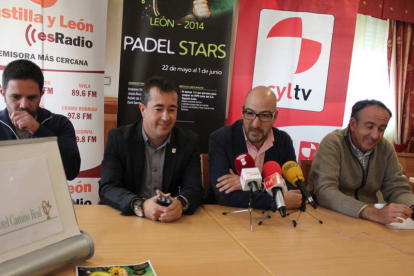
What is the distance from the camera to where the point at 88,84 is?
2.96 m

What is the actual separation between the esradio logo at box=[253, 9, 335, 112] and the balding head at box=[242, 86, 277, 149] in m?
1.61

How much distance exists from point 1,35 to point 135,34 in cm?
113

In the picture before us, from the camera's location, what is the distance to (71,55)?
2.89 meters

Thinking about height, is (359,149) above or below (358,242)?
above

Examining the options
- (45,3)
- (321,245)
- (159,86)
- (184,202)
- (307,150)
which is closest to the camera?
(321,245)

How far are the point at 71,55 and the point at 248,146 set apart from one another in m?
1.86

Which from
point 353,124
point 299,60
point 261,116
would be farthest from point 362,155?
point 299,60

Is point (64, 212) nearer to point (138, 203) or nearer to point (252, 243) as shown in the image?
point (138, 203)

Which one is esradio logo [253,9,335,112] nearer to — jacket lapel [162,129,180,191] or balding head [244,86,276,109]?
balding head [244,86,276,109]

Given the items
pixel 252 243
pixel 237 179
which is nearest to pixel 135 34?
pixel 237 179

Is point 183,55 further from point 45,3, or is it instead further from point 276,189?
point 276,189

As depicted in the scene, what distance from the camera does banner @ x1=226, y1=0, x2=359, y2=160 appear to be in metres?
3.53

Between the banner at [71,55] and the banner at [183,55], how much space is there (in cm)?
27

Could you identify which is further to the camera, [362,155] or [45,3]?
[45,3]
